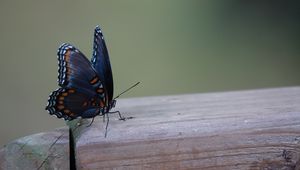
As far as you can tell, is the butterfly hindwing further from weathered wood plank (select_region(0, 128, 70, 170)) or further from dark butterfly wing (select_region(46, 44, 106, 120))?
weathered wood plank (select_region(0, 128, 70, 170))

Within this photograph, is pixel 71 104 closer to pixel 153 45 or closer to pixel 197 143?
pixel 197 143

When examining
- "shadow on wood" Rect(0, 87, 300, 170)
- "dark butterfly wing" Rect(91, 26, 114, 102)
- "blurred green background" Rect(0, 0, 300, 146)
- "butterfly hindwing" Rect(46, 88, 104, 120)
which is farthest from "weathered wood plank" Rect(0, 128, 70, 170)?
"blurred green background" Rect(0, 0, 300, 146)

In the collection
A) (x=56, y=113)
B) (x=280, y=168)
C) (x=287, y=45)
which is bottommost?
(x=280, y=168)

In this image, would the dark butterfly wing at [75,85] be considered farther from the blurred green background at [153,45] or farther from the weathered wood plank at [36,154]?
the blurred green background at [153,45]

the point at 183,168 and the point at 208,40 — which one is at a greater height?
the point at 208,40

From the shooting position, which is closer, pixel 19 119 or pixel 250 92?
pixel 250 92

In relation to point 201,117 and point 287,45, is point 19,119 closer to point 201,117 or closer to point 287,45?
point 287,45

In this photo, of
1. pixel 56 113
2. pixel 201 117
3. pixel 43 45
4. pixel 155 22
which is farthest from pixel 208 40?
pixel 201 117

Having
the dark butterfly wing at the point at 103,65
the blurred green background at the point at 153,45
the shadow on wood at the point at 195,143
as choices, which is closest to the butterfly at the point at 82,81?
the dark butterfly wing at the point at 103,65
